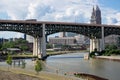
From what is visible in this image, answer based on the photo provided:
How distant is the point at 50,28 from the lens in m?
165

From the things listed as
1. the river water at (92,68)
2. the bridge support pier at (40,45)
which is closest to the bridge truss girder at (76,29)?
the bridge support pier at (40,45)

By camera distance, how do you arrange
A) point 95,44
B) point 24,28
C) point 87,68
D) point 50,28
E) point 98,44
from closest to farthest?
point 87,68 → point 24,28 → point 50,28 → point 98,44 → point 95,44

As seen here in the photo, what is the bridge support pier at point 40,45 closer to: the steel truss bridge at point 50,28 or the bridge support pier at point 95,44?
the steel truss bridge at point 50,28

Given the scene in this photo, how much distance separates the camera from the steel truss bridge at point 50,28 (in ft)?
504

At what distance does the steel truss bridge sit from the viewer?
15350 cm

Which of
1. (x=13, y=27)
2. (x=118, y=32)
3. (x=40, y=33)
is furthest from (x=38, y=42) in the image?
(x=118, y=32)

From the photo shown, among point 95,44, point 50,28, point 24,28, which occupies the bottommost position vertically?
point 95,44

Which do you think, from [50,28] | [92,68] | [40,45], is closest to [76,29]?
[50,28]

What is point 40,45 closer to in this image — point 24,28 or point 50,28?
point 50,28

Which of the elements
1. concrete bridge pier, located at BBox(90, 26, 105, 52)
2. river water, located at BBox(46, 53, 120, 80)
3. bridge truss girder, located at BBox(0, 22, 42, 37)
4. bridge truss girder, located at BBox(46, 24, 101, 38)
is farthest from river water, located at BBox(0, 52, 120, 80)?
concrete bridge pier, located at BBox(90, 26, 105, 52)

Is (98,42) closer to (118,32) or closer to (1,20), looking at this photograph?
(118,32)

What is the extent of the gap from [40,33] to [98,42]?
3927 centimetres

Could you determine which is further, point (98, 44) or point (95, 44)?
point (95, 44)

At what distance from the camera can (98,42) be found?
183 meters
